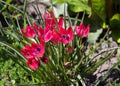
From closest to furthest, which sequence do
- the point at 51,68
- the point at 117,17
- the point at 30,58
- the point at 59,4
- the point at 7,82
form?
the point at 30,58 < the point at 51,68 < the point at 7,82 < the point at 117,17 < the point at 59,4

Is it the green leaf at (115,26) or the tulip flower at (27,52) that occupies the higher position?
the tulip flower at (27,52)

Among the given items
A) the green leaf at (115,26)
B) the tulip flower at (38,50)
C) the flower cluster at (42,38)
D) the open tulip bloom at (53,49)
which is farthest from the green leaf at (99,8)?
the tulip flower at (38,50)

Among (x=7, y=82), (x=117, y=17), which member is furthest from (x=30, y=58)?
(x=117, y=17)

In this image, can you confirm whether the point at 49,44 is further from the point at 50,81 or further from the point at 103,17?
the point at 103,17

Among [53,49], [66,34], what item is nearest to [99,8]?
[53,49]

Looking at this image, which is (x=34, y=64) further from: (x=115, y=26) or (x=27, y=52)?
(x=115, y=26)

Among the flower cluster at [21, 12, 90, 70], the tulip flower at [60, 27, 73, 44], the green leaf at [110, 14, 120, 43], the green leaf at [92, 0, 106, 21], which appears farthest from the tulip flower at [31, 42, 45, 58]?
the green leaf at [110, 14, 120, 43]

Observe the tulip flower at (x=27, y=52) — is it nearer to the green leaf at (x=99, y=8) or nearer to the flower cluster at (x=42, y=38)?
the flower cluster at (x=42, y=38)
